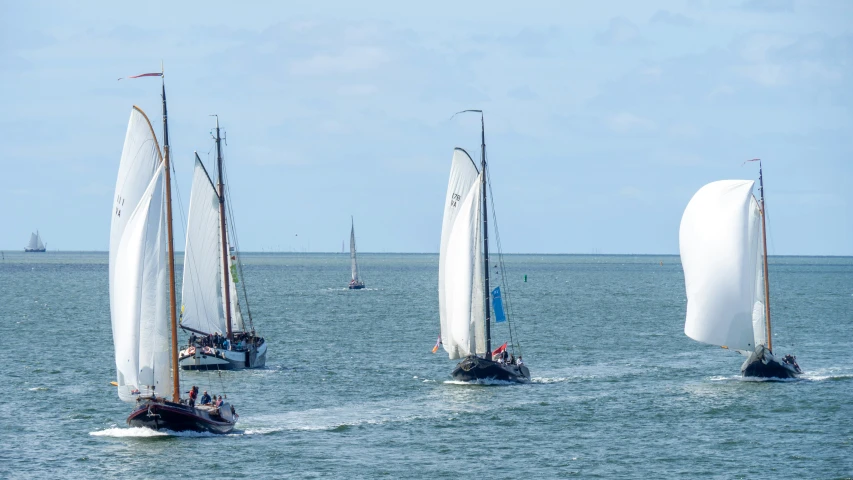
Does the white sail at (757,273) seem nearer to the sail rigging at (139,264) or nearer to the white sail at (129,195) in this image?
the sail rigging at (139,264)

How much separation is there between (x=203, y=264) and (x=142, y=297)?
95.2 ft

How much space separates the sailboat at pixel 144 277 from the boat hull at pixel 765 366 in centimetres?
3508

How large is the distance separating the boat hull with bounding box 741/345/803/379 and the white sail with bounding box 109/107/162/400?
124ft

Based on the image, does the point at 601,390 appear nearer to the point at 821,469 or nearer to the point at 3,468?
the point at 821,469

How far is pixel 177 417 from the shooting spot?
5022 centimetres

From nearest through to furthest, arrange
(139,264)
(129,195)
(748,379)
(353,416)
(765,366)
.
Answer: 1. (129,195)
2. (139,264)
3. (353,416)
4. (765,366)
5. (748,379)

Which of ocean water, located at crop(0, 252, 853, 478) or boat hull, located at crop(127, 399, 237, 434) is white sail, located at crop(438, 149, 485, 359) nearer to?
ocean water, located at crop(0, 252, 853, 478)

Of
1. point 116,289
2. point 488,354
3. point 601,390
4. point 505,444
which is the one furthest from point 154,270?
point 601,390

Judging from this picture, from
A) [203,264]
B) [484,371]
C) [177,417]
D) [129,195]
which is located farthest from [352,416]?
[203,264]

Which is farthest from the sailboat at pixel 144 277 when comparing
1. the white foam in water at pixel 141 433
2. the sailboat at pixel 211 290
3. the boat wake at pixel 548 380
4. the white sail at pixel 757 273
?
the white sail at pixel 757 273

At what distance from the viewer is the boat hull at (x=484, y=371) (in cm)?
6750

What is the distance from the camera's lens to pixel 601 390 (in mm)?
69000

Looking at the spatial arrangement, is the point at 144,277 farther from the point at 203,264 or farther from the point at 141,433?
the point at 203,264

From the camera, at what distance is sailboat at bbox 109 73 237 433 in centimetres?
4822
